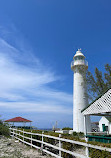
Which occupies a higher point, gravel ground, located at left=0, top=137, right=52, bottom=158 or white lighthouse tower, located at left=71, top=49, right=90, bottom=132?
white lighthouse tower, located at left=71, top=49, right=90, bottom=132

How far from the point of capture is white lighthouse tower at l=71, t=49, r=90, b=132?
2114 cm

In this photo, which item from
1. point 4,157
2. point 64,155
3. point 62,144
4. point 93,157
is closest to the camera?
point 93,157

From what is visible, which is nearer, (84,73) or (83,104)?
(83,104)

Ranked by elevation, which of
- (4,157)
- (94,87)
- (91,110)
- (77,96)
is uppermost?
(94,87)

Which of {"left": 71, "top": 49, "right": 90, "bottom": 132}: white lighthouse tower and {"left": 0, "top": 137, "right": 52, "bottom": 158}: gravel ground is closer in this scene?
{"left": 0, "top": 137, "right": 52, "bottom": 158}: gravel ground

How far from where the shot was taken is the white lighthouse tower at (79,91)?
69.4 ft

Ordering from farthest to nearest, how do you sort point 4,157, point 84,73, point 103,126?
1. point 103,126
2. point 84,73
3. point 4,157

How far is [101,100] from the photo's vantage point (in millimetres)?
9562

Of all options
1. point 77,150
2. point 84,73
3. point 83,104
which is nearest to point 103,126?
point 83,104

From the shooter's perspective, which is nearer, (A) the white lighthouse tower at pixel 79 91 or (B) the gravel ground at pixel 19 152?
(B) the gravel ground at pixel 19 152

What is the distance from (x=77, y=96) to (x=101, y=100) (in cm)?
1260

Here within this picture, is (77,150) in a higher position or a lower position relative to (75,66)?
lower

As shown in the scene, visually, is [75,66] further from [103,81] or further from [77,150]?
[77,150]

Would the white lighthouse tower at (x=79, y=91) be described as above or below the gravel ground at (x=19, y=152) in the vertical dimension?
above
